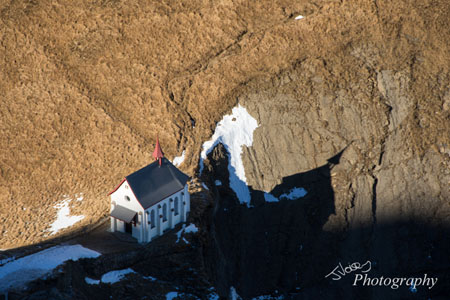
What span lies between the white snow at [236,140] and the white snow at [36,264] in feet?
42.3

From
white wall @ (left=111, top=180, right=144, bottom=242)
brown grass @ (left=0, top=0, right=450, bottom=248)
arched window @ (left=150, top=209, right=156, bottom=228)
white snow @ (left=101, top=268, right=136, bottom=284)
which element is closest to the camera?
white snow @ (left=101, top=268, right=136, bottom=284)

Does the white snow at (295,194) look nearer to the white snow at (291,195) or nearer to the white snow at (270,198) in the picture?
the white snow at (291,195)

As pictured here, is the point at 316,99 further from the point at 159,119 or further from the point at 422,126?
the point at 159,119

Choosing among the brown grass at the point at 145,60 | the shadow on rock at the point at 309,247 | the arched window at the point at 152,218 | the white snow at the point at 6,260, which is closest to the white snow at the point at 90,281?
the white snow at the point at 6,260

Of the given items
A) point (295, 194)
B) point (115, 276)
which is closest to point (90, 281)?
point (115, 276)

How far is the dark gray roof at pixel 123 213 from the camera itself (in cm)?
3638

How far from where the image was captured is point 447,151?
163ft

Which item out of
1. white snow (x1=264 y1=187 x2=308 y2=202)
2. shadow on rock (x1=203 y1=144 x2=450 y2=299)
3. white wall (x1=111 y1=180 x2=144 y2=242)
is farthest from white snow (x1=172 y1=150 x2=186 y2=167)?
white wall (x1=111 y1=180 x2=144 y2=242)

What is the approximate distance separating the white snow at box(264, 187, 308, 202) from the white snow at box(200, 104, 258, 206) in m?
1.71

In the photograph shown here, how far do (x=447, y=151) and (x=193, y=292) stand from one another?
27.1 meters

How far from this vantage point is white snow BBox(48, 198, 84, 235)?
136 feet

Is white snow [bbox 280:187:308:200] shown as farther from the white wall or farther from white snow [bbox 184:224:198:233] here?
the white wall

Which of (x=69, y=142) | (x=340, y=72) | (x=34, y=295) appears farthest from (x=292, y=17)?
(x=34, y=295)
